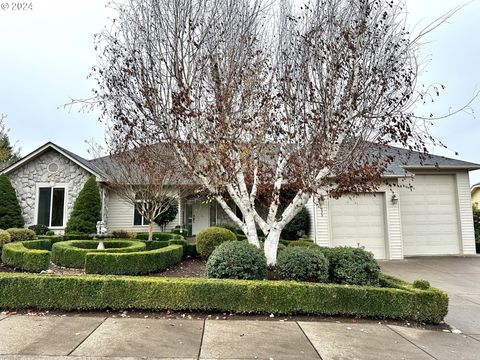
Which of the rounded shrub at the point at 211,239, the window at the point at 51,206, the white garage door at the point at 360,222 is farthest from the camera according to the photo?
the window at the point at 51,206

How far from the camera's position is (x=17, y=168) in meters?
14.3

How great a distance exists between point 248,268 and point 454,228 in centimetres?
1129

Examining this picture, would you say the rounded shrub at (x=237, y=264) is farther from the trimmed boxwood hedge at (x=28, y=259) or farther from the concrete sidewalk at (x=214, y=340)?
the trimmed boxwood hedge at (x=28, y=259)

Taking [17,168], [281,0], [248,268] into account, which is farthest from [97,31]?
[17,168]

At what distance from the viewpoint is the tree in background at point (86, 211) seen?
43.4ft

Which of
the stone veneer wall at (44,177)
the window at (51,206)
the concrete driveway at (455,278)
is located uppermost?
the stone veneer wall at (44,177)

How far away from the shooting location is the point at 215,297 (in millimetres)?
5223

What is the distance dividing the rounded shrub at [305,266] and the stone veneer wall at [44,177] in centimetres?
1151

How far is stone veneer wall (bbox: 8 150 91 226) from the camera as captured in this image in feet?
46.4

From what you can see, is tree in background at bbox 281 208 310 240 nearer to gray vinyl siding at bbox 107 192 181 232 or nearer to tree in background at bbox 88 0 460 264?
gray vinyl siding at bbox 107 192 181 232

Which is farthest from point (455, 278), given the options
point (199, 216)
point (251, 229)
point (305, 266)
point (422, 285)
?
point (199, 216)

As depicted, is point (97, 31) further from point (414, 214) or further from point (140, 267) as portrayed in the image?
point (414, 214)

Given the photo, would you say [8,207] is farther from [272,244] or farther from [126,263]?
[272,244]

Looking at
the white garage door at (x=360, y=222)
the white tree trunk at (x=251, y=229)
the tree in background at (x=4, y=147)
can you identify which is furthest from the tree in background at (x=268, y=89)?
the tree in background at (x=4, y=147)
